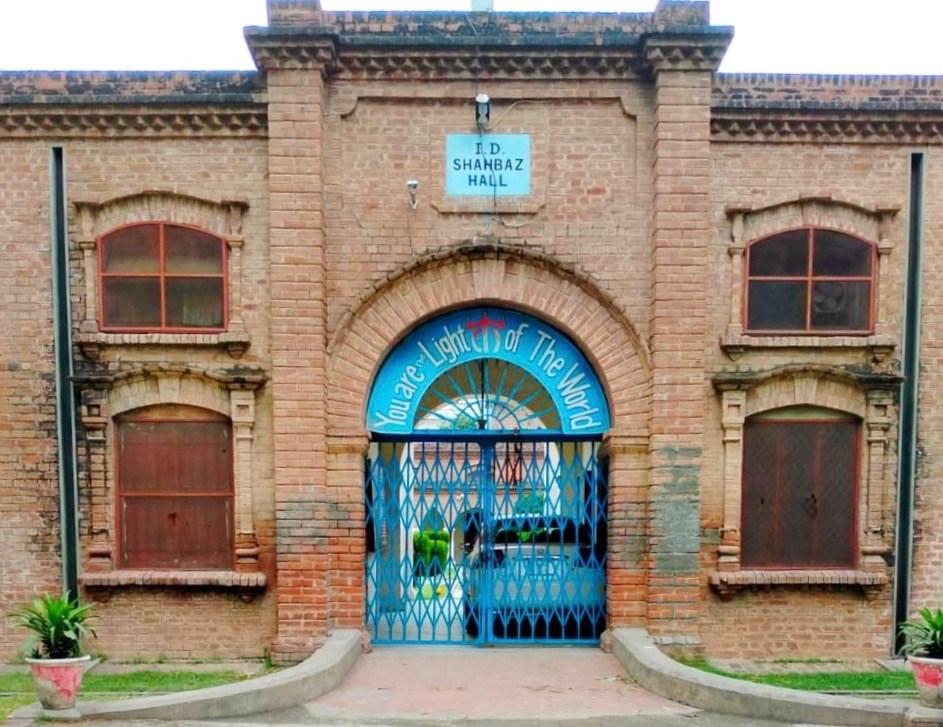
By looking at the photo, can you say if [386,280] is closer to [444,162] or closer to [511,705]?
[444,162]

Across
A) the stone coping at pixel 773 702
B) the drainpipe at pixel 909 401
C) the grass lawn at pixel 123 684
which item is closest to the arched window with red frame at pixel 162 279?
the grass lawn at pixel 123 684

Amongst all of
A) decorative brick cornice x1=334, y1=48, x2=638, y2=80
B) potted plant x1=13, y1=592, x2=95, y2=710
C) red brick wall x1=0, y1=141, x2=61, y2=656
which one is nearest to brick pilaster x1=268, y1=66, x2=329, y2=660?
decorative brick cornice x1=334, y1=48, x2=638, y2=80

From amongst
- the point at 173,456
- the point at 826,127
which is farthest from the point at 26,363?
the point at 826,127

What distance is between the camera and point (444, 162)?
26.0 feet

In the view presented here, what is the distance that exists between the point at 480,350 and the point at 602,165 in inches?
99.1

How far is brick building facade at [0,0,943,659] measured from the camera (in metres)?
7.73

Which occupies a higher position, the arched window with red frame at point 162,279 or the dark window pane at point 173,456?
the arched window with red frame at point 162,279

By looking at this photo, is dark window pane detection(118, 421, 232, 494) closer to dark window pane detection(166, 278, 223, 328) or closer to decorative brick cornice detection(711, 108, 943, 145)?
dark window pane detection(166, 278, 223, 328)

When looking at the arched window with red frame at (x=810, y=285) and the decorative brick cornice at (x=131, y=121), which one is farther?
the arched window with red frame at (x=810, y=285)

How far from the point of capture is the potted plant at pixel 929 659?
6020 mm

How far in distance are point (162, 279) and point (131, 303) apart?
471mm

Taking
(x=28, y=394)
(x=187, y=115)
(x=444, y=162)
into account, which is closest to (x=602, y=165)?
(x=444, y=162)

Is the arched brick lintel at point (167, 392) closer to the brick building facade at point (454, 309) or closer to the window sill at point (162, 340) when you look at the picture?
the brick building facade at point (454, 309)

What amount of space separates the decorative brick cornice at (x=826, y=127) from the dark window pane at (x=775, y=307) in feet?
5.43
